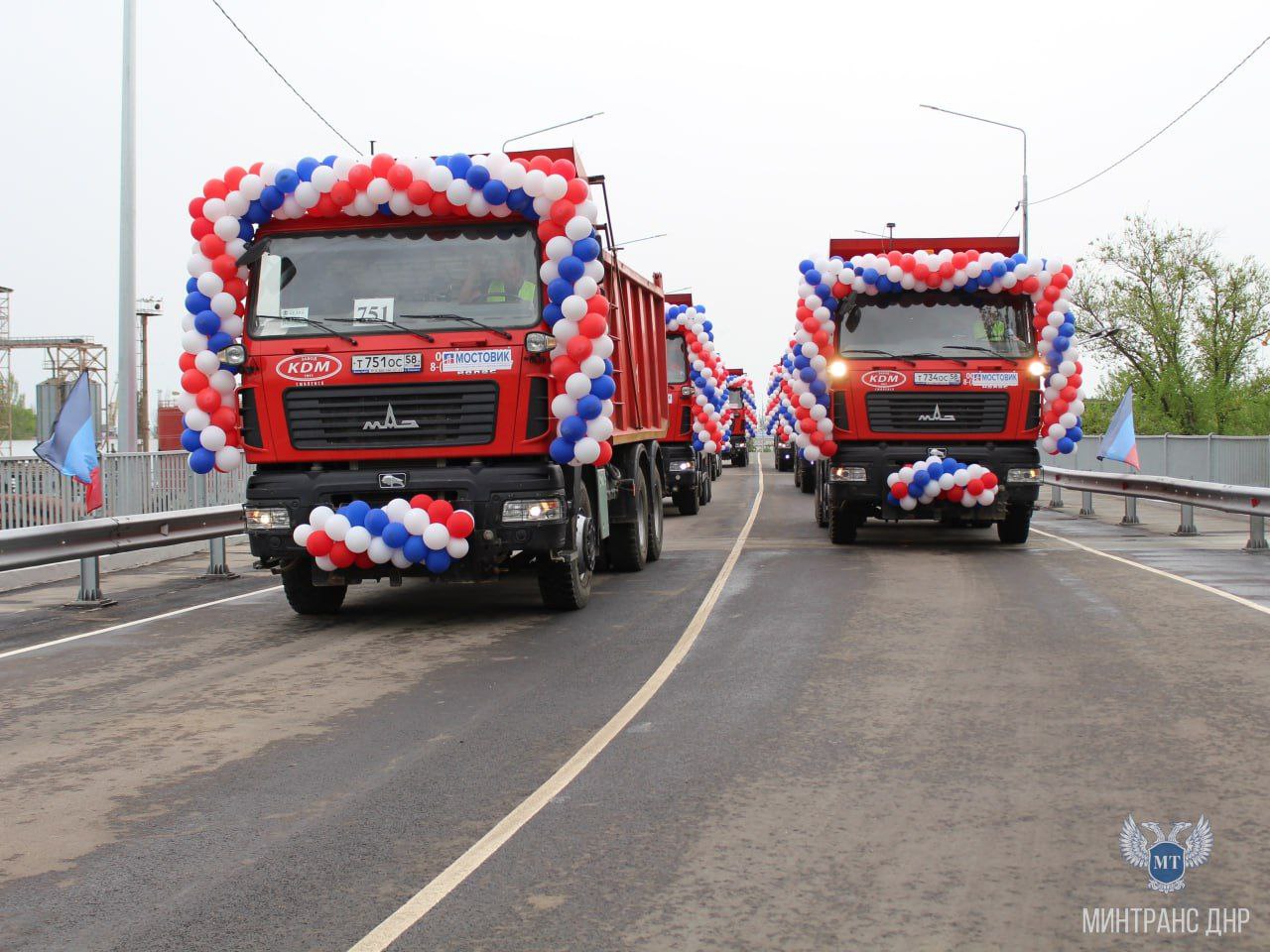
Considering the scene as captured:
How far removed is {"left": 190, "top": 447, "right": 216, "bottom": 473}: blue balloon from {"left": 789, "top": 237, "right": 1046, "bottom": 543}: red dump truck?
317 inches

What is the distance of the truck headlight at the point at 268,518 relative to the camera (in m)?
10.5

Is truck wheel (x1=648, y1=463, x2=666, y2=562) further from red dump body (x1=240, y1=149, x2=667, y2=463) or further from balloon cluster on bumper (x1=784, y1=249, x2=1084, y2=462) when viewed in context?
red dump body (x1=240, y1=149, x2=667, y2=463)

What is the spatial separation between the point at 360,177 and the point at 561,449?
8.70 feet

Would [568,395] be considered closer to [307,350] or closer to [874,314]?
[307,350]

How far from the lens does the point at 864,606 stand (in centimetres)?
1145

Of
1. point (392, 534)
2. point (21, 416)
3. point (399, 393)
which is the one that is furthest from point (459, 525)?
point (21, 416)

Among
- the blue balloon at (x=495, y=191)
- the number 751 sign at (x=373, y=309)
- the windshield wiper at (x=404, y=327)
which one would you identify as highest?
the blue balloon at (x=495, y=191)

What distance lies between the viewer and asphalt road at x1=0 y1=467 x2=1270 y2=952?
4391 mm

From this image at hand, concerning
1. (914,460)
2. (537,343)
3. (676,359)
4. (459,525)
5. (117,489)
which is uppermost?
(676,359)

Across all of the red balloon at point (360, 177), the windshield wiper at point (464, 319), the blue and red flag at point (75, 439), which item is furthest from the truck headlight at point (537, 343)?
the blue and red flag at point (75, 439)

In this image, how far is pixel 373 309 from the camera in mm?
10594

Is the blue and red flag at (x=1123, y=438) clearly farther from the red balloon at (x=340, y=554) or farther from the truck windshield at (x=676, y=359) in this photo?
the red balloon at (x=340, y=554)

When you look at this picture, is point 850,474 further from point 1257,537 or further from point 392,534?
point 392,534

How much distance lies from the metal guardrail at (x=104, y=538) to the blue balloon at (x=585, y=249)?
5380mm
